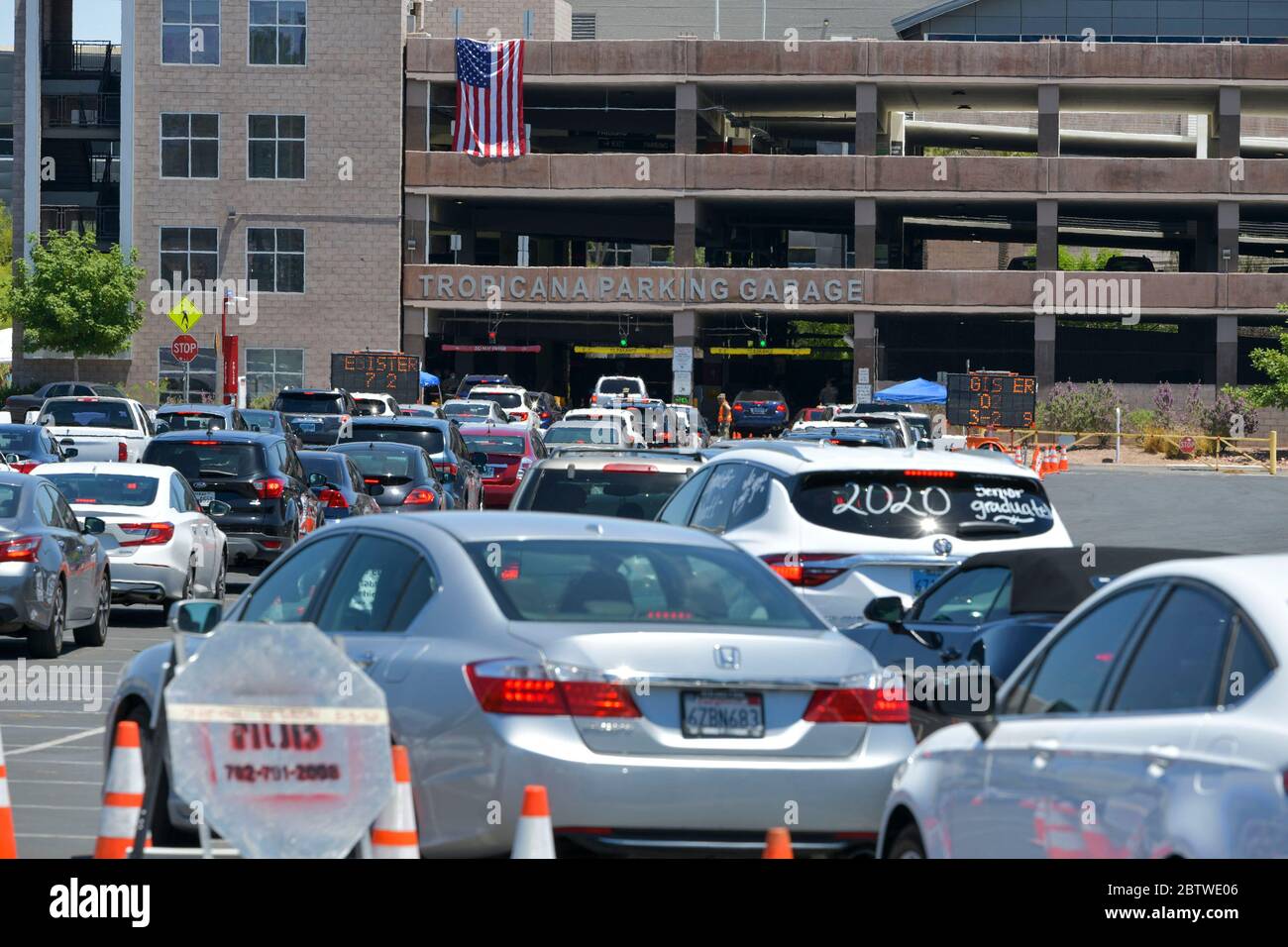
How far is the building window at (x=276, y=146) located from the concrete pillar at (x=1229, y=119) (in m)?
30.8

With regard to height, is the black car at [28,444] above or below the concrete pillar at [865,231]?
below

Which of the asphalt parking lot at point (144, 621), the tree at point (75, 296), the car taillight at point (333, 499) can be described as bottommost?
the asphalt parking lot at point (144, 621)

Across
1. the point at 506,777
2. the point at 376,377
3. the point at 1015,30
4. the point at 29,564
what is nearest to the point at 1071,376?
the point at 1015,30

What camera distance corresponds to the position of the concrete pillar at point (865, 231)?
68688 millimetres

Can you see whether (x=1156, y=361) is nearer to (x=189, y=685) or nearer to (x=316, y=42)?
(x=316, y=42)

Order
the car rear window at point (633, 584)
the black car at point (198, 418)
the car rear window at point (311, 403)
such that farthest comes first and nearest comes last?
the car rear window at point (311, 403) < the black car at point (198, 418) < the car rear window at point (633, 584)

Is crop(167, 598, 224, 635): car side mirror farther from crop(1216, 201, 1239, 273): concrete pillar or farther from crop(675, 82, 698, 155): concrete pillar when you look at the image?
crop(1216, 201, 1239, 273): concrete pillar

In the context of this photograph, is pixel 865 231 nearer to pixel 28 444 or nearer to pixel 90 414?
pixel 90 414

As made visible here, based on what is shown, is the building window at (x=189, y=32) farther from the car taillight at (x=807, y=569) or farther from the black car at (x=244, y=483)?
the car taillight at (x=807, y=569)

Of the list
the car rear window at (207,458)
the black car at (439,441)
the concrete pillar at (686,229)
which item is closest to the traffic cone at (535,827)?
the car rear window at (207,458)

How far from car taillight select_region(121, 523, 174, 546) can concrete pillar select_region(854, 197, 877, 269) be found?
50201mm

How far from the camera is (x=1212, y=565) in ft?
18.1

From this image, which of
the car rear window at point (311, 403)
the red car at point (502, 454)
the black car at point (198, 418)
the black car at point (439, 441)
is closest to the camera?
the black car at point (439, 441)

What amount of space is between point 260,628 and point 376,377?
5721 cm
